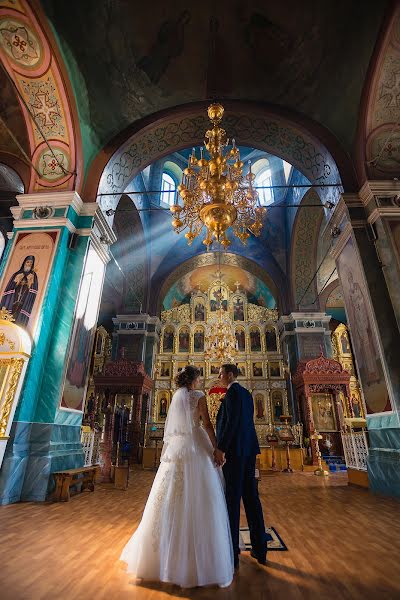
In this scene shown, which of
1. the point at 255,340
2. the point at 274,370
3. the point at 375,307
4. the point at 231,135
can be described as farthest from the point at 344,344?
the point at 231,135

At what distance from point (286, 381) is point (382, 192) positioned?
996 centimetres

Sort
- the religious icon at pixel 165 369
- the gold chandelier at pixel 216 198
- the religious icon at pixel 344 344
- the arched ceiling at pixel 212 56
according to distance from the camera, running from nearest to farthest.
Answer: the gold chandelier at pixel 216 198, the arched ceiling at pixel 212 56, the religious icon at pixel 165 369, the religious icon at pixel 344 344

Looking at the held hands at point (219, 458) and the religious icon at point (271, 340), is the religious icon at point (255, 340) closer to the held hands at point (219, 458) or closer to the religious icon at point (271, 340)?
the religious icon at point (271, 340)

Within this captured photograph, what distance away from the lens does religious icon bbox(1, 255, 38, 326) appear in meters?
5.34

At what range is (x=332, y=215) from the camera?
22.5ft

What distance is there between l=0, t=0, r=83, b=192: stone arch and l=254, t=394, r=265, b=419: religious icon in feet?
39.1

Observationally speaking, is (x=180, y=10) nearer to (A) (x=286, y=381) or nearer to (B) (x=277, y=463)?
(B) (x=277, y=463)

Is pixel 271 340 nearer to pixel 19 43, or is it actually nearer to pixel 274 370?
pixel 274 370

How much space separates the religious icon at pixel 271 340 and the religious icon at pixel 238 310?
1668 millimetres

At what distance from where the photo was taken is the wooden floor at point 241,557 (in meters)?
1.81

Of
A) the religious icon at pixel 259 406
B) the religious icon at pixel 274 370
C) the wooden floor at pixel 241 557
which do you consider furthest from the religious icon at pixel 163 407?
the wooden floor at pixel 241 557

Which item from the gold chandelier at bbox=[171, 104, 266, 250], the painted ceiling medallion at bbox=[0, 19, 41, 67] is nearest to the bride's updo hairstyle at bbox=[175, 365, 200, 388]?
the gold chandelier at bbox=[171, 104, 266, 250]

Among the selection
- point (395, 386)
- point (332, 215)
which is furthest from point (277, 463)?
point (332, 215)

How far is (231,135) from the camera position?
8.35m
